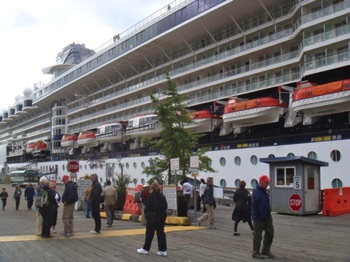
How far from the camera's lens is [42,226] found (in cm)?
1120

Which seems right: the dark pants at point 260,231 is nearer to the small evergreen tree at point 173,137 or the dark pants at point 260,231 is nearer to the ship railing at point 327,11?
the small evergreen tree at point 173,137

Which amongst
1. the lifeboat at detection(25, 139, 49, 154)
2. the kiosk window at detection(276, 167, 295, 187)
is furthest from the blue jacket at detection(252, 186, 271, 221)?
the lifeboat at detection(25, 139, 49, 154)

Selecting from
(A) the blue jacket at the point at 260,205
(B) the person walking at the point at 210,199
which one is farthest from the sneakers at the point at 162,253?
(B) the person walking at the point at 210,199

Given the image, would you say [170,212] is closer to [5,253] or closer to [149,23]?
[5,253]

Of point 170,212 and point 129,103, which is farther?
point 129,103

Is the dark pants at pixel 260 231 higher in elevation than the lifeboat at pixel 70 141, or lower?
lower

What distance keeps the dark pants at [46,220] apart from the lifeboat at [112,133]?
3941cm

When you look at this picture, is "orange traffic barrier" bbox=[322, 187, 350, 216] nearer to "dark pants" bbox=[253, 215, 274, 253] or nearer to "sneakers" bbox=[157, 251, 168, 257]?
"dark pants" bbox=[253, 215, 274, 253]

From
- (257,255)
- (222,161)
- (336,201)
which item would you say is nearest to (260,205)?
(257,255)

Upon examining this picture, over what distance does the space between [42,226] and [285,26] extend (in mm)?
28639

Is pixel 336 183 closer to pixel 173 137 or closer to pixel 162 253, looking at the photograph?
pixel 173 137

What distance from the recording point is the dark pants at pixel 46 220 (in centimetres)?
1089

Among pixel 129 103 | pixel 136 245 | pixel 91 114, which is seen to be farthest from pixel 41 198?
pixel 91 114

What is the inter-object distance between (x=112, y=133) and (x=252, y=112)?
2581 cm
